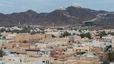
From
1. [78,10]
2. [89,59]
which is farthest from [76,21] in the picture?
[89,59]

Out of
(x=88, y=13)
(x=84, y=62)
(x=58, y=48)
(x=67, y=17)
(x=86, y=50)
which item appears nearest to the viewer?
(x=84, y=62)

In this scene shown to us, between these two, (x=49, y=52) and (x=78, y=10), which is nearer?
(x=49, y=52)

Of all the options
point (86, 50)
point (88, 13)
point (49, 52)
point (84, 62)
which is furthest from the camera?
point (88, 13)

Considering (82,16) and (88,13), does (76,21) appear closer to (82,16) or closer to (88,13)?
(82,16)

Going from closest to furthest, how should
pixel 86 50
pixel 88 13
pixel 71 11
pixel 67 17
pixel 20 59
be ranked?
1. pixel 20 59
2. pixel 86 50
3. pixel 67 17
4. pixel 71 11
5. pixel 88 13

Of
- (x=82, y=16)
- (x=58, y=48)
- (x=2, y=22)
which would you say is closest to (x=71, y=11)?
(x=82, y=16)

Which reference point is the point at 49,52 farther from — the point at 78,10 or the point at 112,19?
the point at 78,10
